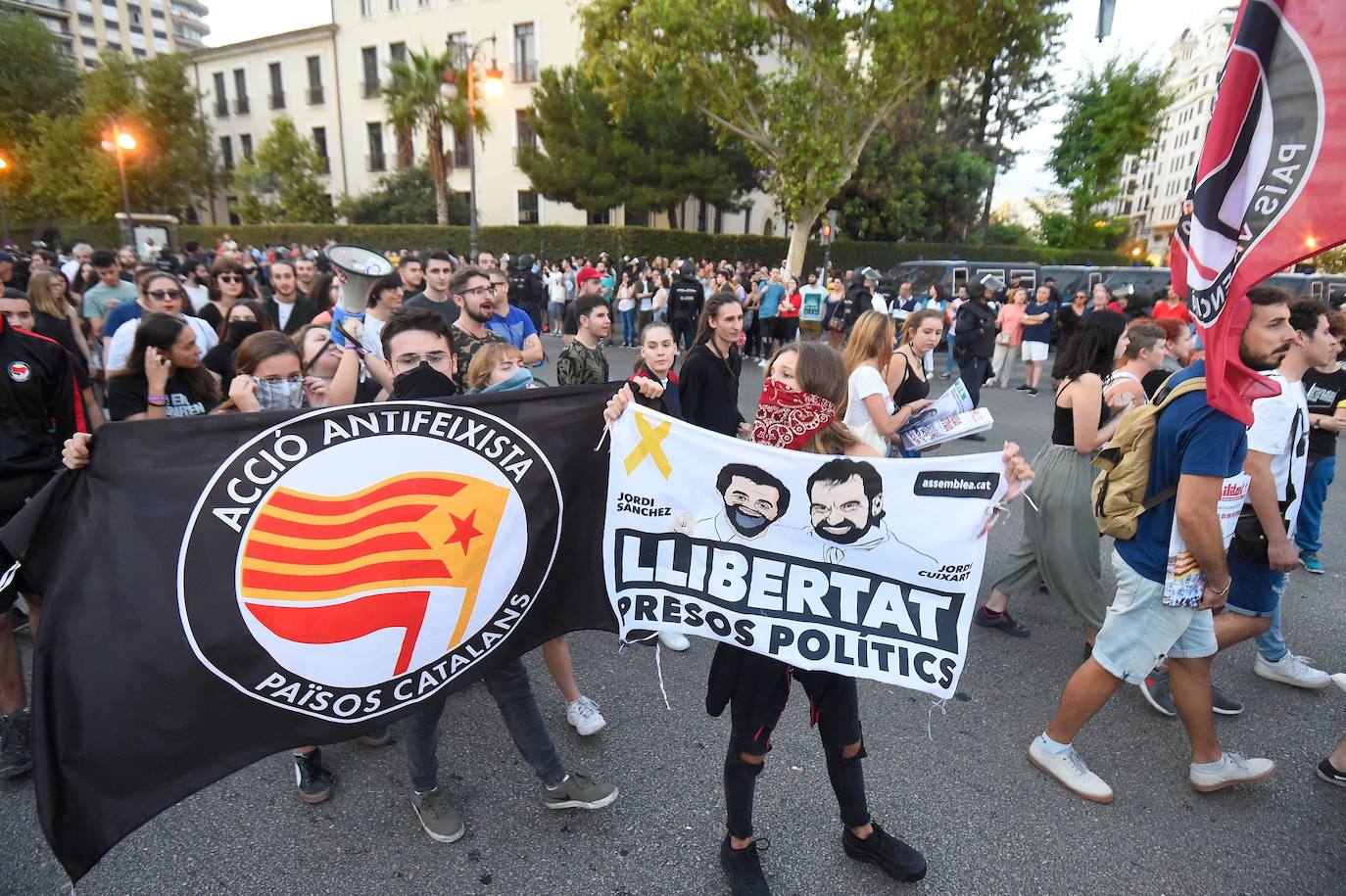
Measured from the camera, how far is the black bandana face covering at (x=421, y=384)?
2.77 meters

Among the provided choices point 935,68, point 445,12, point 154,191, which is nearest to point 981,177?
point 935,68

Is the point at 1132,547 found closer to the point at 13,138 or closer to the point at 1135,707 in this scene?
the point at 1135,707

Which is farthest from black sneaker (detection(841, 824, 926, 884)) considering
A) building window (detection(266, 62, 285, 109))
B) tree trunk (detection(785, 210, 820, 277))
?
building window (detection(266, 62, 285, 109))

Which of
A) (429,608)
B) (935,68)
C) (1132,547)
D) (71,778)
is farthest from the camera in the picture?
(935,68)

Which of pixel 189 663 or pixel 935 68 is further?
pixel 935 68

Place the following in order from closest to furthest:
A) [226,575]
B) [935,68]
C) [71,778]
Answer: [71,778]
[226,575]
[935,68]

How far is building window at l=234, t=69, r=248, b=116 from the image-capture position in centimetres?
4366

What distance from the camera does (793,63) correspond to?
20.2 m

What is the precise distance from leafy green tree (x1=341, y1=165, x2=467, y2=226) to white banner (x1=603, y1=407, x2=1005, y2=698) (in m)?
37.3

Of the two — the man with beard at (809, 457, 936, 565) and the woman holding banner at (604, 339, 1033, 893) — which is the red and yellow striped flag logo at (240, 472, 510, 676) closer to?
the woman holding banner at (604, 339, 1033, 893)

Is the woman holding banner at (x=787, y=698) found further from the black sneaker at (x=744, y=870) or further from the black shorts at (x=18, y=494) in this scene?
the black shorts at (x=18, y=494)

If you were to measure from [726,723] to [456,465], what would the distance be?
71.0 inches

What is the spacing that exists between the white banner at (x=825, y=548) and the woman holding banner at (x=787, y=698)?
0.08 meters

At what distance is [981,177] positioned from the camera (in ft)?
116
